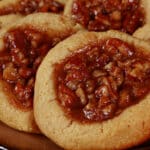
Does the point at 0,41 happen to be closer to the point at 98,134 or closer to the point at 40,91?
the point at 40,91

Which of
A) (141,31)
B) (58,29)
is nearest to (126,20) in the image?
(141,31)

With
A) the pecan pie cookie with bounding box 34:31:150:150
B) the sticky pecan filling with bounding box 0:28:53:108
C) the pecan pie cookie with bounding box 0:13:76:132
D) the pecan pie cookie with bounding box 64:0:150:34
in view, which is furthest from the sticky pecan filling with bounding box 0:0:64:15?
the pecan pie cookie with bounding box 34:31:150:150

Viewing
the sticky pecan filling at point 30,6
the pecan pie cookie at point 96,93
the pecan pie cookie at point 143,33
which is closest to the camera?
the pecan pie cookie at point 96,93

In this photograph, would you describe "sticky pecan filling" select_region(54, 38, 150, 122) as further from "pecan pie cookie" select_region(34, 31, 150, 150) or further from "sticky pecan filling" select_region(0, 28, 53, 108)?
"sticky pecan filling" select_region(0, 28, 53, 108)

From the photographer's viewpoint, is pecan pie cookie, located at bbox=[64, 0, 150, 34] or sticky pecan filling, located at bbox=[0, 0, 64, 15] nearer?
pecan pie cookie, located at bbox=[64, 0, 150, 34]

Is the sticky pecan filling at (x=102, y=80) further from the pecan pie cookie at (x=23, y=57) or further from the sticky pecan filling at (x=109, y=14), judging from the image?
the sticky pecan filling at (x=109, y=14)

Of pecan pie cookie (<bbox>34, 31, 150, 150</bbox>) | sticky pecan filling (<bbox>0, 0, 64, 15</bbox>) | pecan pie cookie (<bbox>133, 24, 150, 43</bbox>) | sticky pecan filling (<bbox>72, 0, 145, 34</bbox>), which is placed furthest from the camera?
sticky pecan filling (<bbox>0, 0, 64, 15</bbox>)

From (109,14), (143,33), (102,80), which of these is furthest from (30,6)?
(102,80)

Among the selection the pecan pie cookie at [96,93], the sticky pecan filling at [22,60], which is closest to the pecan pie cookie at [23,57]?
the sticky pecan filling at [22,60]
